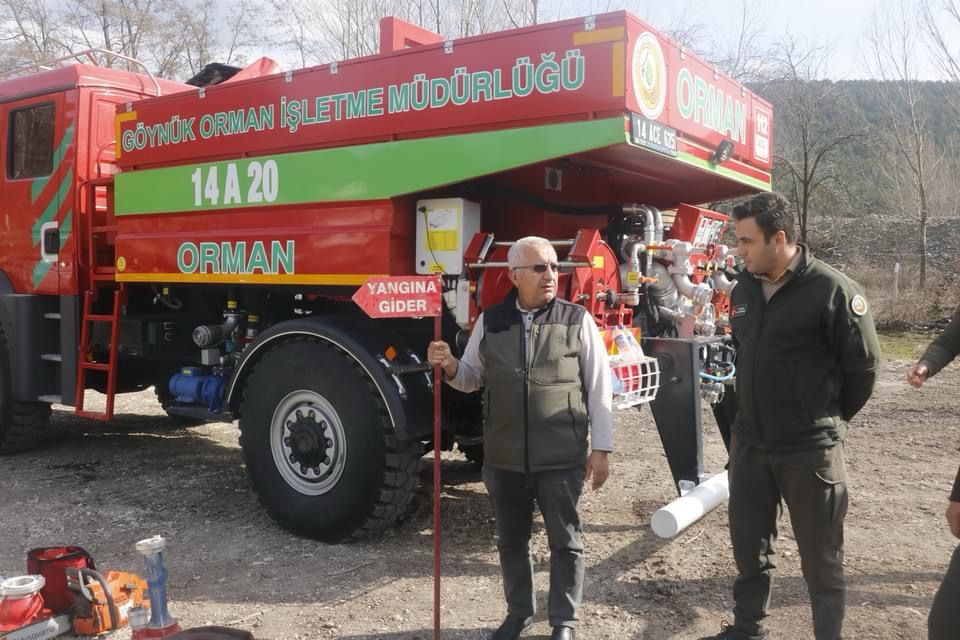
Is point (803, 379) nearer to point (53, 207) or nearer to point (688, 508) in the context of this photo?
point (688, 508)

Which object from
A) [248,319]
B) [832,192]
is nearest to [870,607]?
[248,319]

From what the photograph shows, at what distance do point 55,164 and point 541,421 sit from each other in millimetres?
4933

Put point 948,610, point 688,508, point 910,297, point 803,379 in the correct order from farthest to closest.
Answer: point 910,297
point 688,508
point 803,379
point 948,610

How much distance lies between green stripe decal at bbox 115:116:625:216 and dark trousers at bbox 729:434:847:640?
5.09 feet

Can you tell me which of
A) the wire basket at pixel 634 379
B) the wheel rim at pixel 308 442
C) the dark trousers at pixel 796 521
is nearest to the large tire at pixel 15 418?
the wheel rim at pixel 308 442

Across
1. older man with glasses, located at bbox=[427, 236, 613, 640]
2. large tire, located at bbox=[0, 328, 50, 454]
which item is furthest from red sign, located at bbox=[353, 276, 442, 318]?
large tire, located at bbox=[0, 328, 50, 454]

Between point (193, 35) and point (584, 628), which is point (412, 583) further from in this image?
point (193, 35)

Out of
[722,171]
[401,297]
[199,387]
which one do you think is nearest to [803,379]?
[401,297]

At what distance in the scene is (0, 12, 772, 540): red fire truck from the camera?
3.89 meters

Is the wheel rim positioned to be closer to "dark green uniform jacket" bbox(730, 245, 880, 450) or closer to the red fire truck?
the red fire truck

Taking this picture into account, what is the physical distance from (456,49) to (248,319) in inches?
95.1

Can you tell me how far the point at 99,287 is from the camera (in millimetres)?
6223

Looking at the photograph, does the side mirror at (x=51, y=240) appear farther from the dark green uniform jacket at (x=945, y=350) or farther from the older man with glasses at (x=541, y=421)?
the dark green uniform jacket at (x=945, y=350)

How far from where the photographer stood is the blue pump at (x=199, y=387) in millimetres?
5559
